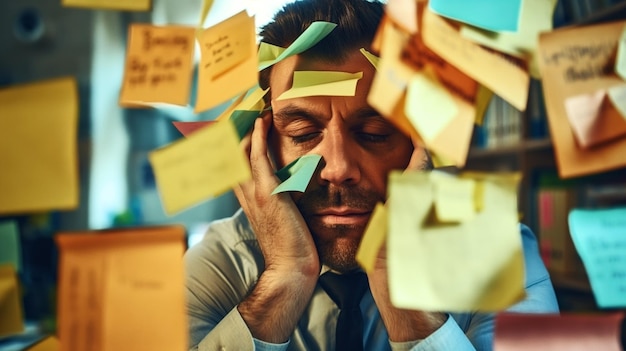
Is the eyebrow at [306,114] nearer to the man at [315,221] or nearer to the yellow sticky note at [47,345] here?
the man at [315,221]

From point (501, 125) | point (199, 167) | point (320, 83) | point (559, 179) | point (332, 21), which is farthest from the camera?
point (501, 125)

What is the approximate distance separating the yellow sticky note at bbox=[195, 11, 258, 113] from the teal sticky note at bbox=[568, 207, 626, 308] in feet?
1.15

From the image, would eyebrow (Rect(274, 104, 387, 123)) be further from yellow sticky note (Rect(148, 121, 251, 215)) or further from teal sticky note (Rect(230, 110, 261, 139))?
yellow sticky note (Rect(148, 121, 251, 215))

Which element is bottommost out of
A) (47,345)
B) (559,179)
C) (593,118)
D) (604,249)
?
(559,179)

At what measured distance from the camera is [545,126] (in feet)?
5.11

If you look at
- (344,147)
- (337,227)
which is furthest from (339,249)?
(344,147)

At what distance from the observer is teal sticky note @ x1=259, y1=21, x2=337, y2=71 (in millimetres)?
579

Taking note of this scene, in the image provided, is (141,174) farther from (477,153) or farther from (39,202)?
→ (477,153)

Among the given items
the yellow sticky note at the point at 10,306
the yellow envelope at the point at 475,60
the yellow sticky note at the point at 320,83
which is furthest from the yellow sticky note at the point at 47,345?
the yellow envelope at the point at 475,60

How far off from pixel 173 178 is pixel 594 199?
116 centimetres

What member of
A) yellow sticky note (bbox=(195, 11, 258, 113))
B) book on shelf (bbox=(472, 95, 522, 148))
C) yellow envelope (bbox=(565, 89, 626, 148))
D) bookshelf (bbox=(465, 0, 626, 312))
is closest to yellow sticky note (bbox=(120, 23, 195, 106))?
yellow sticky note (bbox=(195, 11, 258, 113))

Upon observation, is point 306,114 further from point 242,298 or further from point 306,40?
point 242,298

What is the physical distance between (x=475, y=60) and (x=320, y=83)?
17 cm

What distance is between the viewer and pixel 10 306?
0.48 m
